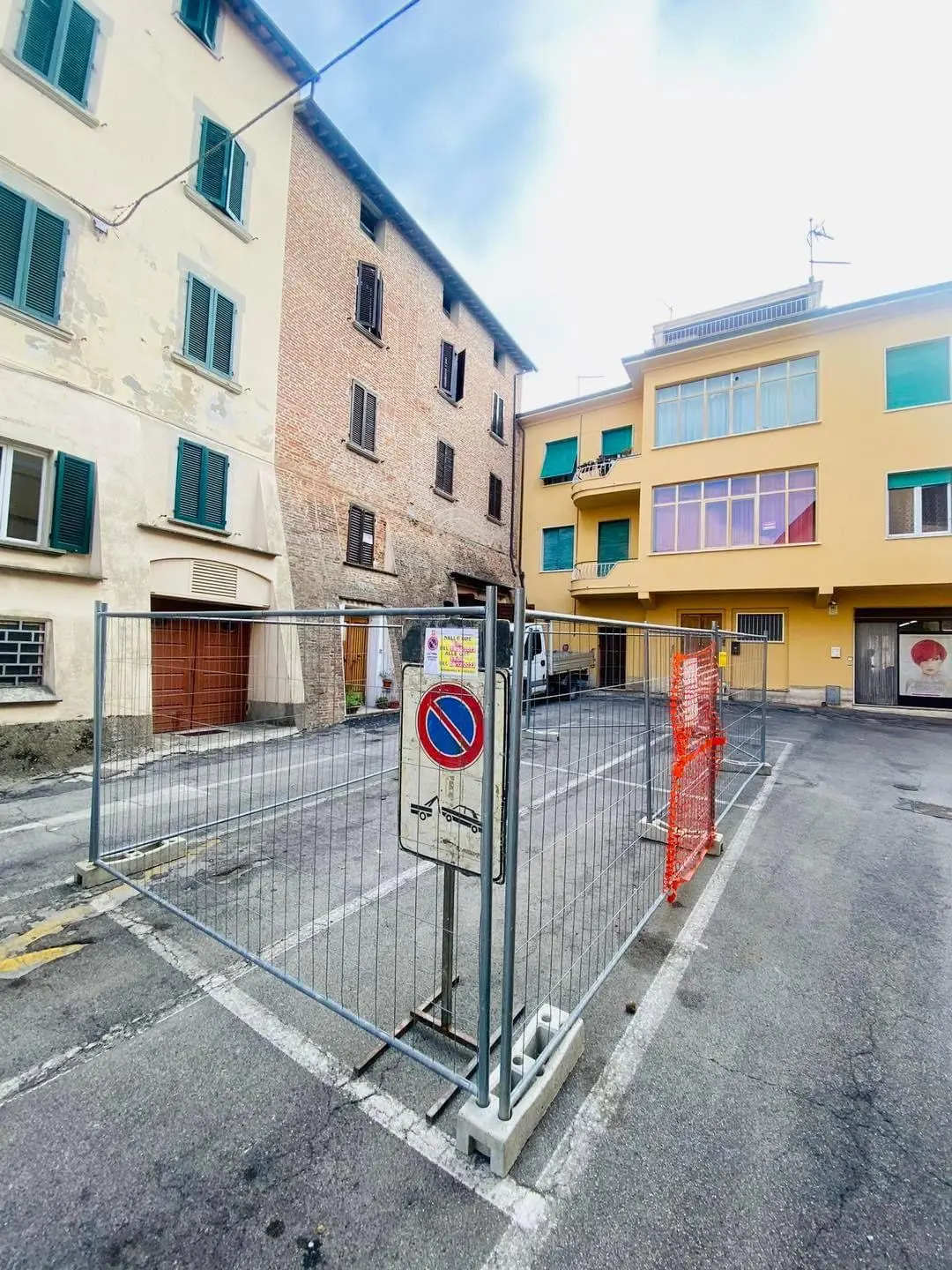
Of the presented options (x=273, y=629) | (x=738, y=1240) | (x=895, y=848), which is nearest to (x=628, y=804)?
(x=895, y=848)

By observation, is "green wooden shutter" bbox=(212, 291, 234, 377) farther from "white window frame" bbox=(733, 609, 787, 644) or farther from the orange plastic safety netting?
"white window frame" bbox=(733, 609, 787, 644)

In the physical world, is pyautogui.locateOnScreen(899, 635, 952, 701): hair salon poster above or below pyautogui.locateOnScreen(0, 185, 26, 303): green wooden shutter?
below

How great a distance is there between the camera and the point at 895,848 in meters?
4.68

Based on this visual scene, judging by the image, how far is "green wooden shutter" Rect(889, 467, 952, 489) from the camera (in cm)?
1318

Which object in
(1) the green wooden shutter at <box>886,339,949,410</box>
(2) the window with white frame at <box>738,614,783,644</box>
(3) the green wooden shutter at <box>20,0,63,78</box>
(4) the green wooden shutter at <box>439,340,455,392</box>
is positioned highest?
(4) the green wooden shutter at <box>439,340,455,392</box>

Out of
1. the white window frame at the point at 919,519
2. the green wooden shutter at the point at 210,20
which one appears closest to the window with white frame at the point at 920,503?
the white window frame at the point at 919,519

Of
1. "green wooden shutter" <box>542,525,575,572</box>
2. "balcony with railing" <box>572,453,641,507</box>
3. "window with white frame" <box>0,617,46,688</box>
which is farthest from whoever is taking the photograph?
"green wooden shutter" <box>542,525,575,572</box>

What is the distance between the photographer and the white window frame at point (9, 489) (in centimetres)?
689

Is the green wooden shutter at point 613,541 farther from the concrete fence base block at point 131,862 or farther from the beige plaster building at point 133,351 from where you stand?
the concrete fence base block at point 131,862

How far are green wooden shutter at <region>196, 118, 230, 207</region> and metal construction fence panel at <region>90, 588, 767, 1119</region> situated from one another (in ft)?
25.9

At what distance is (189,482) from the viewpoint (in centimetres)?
911

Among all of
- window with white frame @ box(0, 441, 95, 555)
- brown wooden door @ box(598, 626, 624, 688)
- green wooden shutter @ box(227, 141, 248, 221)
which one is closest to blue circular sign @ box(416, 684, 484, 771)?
brown wooden door @ box(598, 626, 624, 688)

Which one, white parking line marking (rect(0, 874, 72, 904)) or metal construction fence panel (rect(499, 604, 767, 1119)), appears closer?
metal construction fence panel (rect(499, 604, 767, 1119))

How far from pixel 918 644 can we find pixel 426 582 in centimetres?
1342
